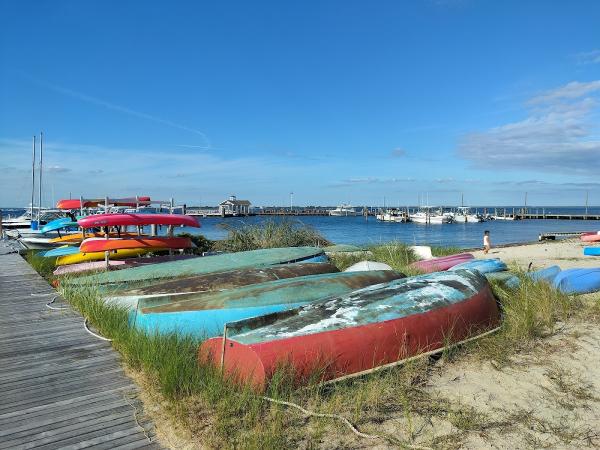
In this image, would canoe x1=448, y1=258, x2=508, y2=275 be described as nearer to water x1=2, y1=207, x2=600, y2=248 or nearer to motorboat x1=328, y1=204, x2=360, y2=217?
water x1=2, y1=207, x2=600, y2=248

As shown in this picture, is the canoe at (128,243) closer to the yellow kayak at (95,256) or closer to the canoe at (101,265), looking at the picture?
the yellow kayak at (95,256)

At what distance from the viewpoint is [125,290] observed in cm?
675

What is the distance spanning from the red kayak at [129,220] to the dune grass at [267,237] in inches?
77.5

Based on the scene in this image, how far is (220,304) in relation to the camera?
5246 mm

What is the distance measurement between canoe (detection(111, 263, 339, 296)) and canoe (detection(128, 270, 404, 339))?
0.45 meters

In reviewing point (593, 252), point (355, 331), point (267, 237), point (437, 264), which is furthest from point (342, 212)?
point (355, 331)

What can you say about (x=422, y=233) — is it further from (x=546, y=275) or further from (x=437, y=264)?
(x=546, y=275)

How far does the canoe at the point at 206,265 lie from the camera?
7.60m

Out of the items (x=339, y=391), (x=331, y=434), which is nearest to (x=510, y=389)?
(x=339, y=391)

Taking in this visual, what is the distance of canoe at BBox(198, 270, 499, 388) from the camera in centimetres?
383

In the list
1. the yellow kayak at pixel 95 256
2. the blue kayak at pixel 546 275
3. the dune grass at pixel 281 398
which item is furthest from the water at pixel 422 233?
the dune grass at pixel 281 398

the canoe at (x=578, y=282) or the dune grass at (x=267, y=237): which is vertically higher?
the dune grass at (x=267, y=237)

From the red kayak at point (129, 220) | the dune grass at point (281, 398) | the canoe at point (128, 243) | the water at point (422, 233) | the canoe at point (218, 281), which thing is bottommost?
the water at point (422, 233)

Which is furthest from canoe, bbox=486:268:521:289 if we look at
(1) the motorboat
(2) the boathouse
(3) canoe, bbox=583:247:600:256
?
(1) the motorboat
